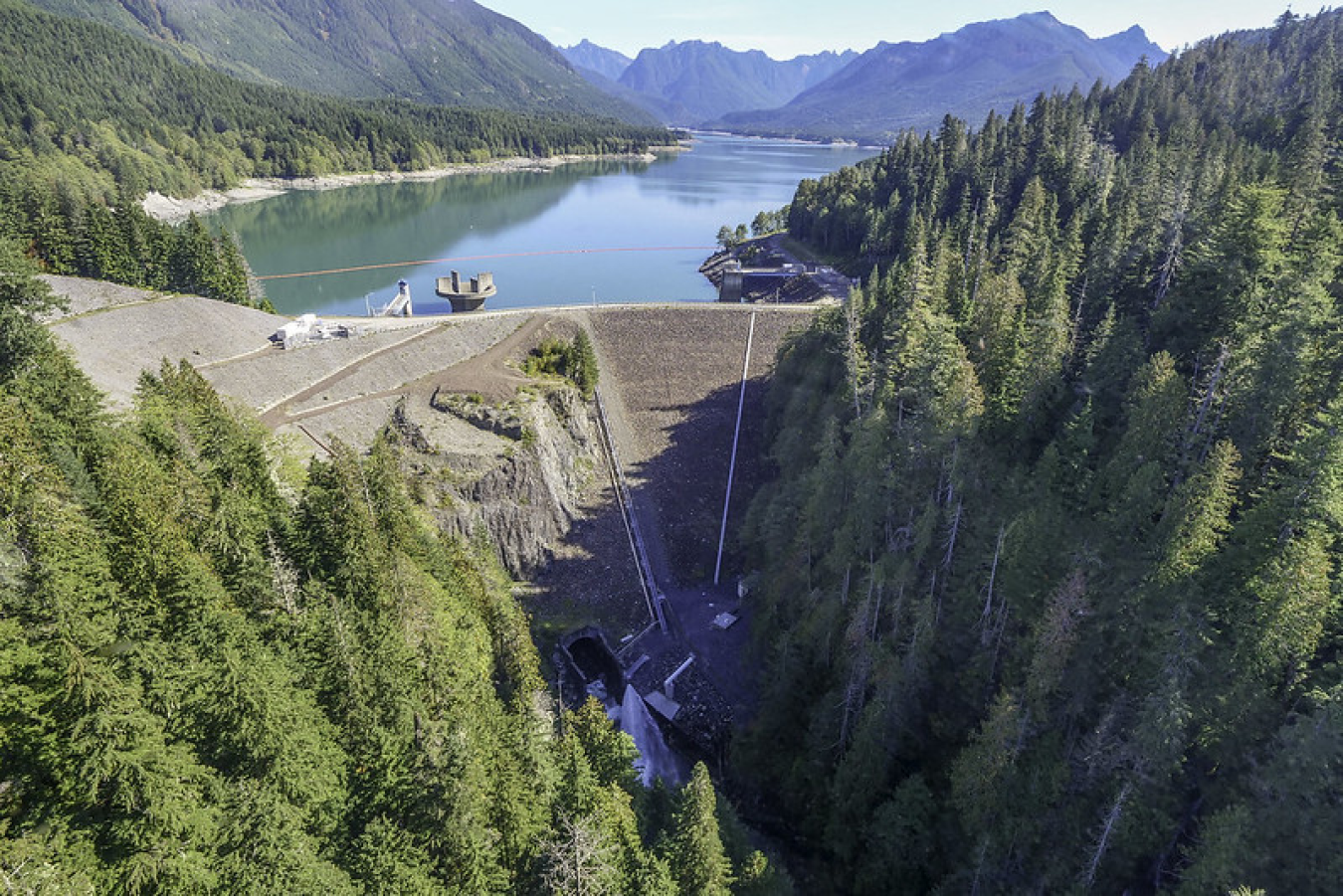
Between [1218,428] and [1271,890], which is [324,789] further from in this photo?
[1218,428]

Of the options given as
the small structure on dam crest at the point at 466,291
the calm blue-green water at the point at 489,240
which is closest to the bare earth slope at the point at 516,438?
the small structure on dam crest at the point at 466,291

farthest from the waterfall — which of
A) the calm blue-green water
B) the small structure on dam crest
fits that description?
the calm blue-green water

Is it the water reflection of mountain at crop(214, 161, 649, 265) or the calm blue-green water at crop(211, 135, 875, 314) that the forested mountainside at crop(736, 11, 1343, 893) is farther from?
the water reflection of mountain at crop(214, 161, 649, 265)

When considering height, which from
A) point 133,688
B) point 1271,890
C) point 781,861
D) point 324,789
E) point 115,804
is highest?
point 133,688

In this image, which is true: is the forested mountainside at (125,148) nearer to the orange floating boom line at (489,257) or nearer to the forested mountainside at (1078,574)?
the orange floating boom line at (489,257)

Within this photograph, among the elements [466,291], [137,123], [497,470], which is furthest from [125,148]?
[497,470]

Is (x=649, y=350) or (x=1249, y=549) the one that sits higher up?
(x=1249, y=549)

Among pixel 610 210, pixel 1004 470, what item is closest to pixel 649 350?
pixel 1004 470
